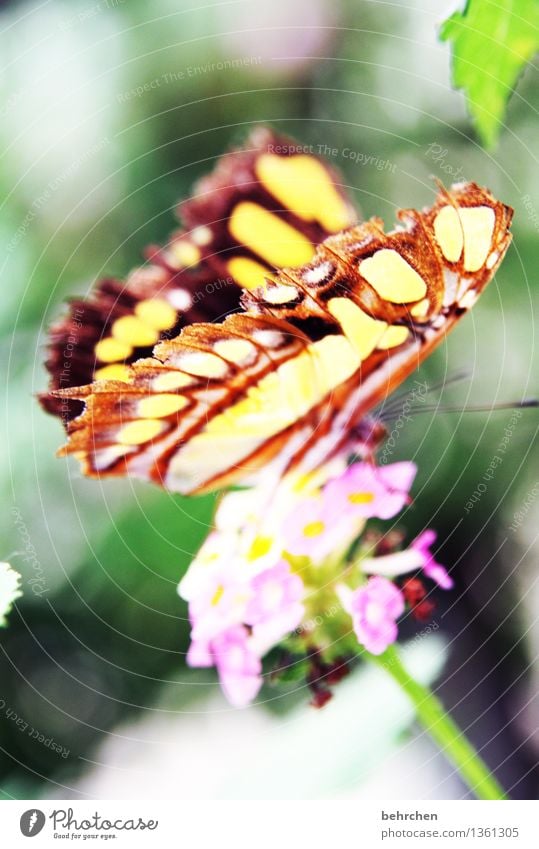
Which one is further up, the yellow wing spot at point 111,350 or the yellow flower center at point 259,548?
the yellow wing spot at point 111,350

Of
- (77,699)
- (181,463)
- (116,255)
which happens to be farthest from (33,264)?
(77,699)

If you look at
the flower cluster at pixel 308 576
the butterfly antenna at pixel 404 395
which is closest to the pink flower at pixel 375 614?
the flower cluster at pixel 308 576

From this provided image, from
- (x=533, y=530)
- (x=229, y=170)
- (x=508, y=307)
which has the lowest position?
(x=533, y=530)

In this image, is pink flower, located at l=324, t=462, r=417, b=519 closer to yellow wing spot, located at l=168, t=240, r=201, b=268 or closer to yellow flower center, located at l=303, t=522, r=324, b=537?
yellow flower center, located at l=303, t=522, r=324, b=537

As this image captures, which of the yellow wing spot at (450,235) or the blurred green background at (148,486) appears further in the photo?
the blurred green background at (148,486)

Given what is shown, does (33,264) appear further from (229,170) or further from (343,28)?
(343,28)

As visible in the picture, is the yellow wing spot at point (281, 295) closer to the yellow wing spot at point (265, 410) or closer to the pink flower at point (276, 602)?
the yellow wing spot at point (265, 410)

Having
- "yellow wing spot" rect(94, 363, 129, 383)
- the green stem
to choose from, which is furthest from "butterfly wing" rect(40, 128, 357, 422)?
the green stem
